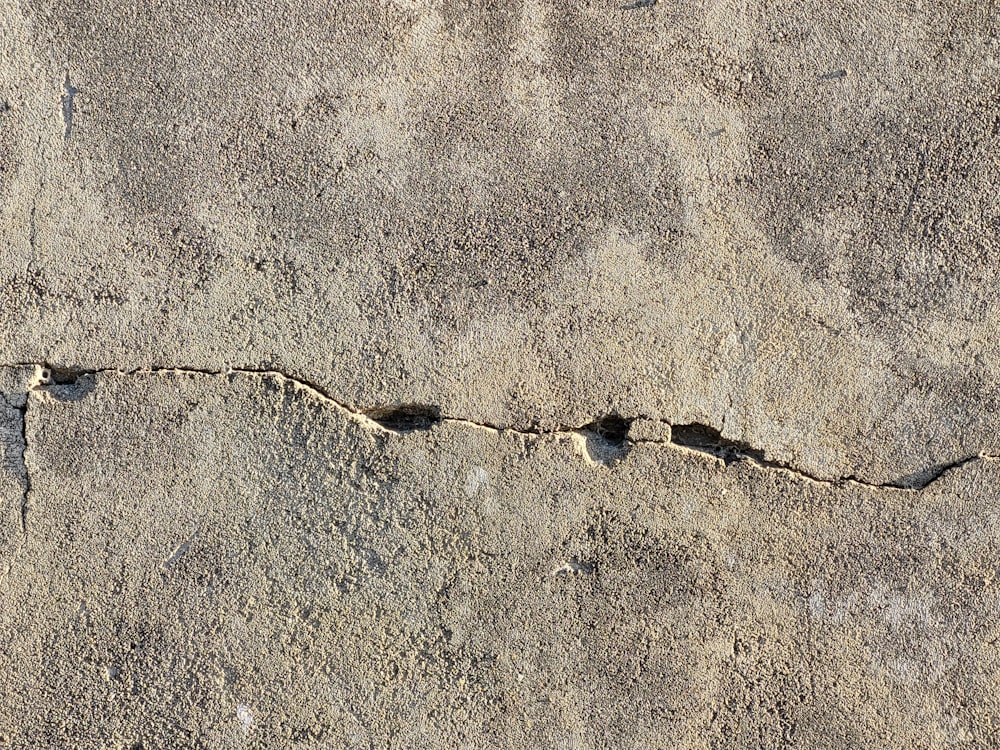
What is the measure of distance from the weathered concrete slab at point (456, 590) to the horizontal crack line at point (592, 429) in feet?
0.07

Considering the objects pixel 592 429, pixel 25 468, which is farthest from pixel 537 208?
pixel 25 468

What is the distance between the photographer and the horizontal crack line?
83.9 inches

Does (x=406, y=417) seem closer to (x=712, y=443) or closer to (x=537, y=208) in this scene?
(x=537, y=208)

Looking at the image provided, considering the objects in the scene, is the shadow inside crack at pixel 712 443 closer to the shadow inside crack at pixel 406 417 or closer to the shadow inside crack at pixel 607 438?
the shadow inside crack at pixel 607 438

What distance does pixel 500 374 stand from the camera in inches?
84.0

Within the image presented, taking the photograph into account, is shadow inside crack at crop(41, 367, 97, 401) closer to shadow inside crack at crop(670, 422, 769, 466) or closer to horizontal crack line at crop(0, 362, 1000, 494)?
horizontal crack line at crop(0, 362, 1000, 494)

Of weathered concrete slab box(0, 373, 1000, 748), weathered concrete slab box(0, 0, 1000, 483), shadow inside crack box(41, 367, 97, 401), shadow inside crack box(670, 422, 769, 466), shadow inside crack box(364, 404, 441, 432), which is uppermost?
weathered concrete slab box(0, 0, 1000, 483)

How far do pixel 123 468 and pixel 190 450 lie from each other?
201mm

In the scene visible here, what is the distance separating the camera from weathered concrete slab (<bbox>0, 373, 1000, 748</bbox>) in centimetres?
210

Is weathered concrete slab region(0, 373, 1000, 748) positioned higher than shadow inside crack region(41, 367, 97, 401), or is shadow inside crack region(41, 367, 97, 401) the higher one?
shadow inside crack region(41, 367, 97, 401)

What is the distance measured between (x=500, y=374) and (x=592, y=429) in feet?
1.04

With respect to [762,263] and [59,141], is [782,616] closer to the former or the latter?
[762,263]

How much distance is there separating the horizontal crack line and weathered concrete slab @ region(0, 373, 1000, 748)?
22 millimetres

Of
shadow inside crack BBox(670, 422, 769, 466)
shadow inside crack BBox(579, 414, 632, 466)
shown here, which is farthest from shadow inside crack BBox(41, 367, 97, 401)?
shadow inside crack BBox(670, 422, 769, 466)
